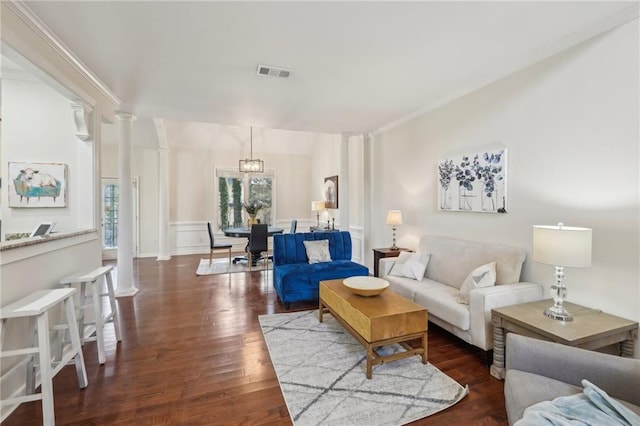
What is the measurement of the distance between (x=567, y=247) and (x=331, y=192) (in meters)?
5.39

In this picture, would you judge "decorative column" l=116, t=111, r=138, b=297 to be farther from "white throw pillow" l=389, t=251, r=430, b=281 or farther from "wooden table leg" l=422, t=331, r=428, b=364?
"wooden table leg" l=422, t=331, r=428, b=364

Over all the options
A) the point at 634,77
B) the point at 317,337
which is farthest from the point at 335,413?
the point at 634,77

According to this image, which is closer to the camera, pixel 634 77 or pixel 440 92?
pixel 634 77

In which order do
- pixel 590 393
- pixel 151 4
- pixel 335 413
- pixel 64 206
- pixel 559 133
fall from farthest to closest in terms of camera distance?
1. pixel 64 206
2. pixel 559 133
3. pixel 151 4
4. pixel 335 413
5. pixel 590 393

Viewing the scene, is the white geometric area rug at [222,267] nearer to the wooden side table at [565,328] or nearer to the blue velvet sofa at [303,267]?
the blue velvet sofa at [303,267]

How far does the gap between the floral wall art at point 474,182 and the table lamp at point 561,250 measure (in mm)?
958

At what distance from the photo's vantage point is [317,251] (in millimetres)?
4230

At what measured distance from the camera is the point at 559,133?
248cm

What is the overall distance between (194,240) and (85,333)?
5087mm

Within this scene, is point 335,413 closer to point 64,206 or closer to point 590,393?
point 590,393

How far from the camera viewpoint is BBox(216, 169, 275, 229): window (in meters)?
7.93

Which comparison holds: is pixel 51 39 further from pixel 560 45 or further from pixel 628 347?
pixel 628 347

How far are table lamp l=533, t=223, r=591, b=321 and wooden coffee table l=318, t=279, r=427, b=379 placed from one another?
95 centimetres

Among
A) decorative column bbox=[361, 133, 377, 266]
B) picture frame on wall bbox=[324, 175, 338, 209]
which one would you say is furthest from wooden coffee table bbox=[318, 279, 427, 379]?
picture frame on wall bbox=[324, 175, 338, 209]
